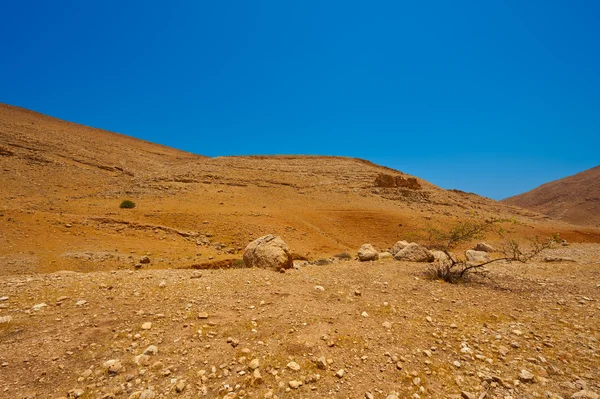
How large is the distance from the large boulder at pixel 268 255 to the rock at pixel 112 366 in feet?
15.2

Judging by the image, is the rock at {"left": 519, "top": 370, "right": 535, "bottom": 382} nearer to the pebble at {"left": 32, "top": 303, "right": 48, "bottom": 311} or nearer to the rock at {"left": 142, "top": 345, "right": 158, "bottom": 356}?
the rock at {"left": 142, "top": 345, "right": 158, "bottom": 356}

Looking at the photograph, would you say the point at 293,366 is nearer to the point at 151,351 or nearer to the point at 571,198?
the point at 151,351

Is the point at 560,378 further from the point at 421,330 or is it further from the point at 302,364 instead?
the point at 302,364

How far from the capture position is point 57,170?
24531mm

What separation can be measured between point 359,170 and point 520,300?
28.6 m

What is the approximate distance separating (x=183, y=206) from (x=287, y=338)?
16.5 metres

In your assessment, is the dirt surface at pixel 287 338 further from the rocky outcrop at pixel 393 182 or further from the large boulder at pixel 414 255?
the rocky outcrop at pixel 393 182

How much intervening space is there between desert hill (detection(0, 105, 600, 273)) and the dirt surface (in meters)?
5.32

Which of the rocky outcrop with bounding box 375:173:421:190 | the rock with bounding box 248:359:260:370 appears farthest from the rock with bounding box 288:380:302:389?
the rocky outcrop with bounding box 375:173:421:190

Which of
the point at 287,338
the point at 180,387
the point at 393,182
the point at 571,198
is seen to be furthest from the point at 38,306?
the point at 571,198

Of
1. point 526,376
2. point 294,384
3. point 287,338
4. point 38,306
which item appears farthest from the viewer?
point 38,306

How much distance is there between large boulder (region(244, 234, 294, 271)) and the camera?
322 inches

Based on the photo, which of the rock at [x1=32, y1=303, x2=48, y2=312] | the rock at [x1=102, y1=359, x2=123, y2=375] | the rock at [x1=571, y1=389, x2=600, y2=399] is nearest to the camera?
the rock at [x1=571, y1=389, x2=600, y2=399]

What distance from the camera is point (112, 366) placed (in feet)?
11.9
